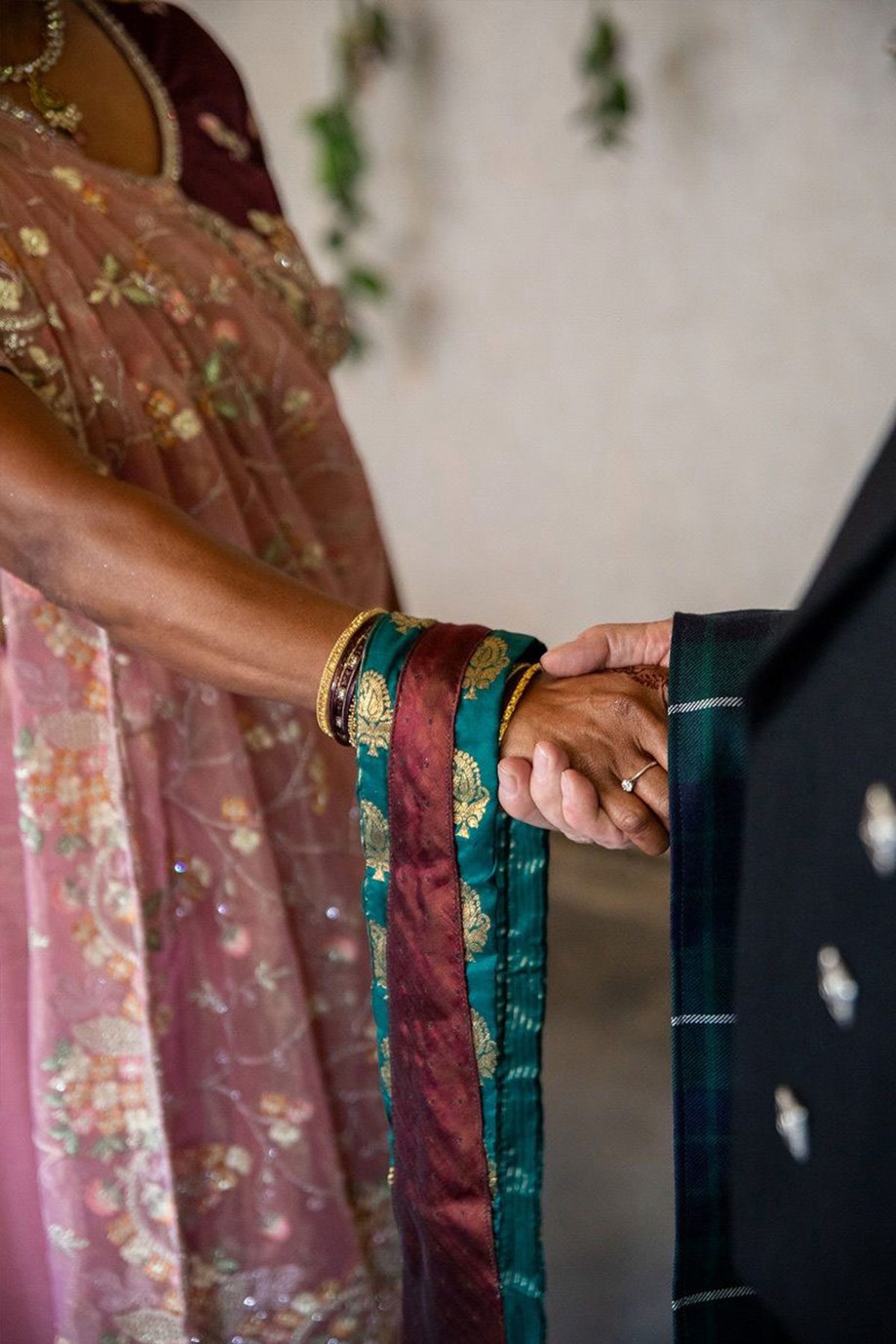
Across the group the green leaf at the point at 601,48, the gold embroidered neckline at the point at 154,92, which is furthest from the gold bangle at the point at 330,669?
the green leaf at the point at 601,48

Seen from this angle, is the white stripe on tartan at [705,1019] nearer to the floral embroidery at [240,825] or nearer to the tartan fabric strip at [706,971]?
the tartan fabric strip at [706,971]

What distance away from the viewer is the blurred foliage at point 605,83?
87.0 inches

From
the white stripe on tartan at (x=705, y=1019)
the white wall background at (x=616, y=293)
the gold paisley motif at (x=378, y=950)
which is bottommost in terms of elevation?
the white stripe on tartan at (x=705, y=1019)

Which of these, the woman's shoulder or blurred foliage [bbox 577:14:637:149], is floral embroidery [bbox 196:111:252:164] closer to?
the woman's shoulder

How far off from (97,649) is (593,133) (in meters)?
1.96

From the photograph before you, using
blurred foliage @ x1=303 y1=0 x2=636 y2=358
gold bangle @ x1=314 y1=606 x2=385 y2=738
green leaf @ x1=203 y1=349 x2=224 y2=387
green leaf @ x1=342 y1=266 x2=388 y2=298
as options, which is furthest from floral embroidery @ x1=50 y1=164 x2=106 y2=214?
green leaf @ x1=342 y1=266 x2=388 y2=298

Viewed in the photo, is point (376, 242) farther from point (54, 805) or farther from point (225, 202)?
point (54, 805)

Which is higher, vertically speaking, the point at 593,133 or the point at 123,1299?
the point at 593,133

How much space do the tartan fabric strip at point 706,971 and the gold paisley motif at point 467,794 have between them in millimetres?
118

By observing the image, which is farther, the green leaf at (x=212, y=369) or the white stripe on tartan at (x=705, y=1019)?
the green leaf at (x=212, y=369)

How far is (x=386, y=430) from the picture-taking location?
2855mm

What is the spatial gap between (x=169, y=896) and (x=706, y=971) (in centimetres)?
43

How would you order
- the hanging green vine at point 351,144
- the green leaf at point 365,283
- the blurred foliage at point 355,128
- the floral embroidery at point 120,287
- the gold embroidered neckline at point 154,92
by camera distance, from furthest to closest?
the green leaf at point 365,283, the hanging green vine at point 351,144, the blurred foliage at point 355,128, the gold embroidered neckline at point 154,92, the floral embroidery at point 120,287

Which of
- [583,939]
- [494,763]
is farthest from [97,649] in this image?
[583,939]
